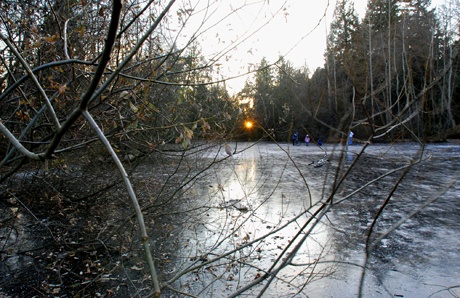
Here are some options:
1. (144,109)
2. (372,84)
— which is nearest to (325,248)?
(144,109)

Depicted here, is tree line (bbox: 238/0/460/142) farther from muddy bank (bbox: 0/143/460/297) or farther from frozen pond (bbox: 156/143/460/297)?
muddy bank (bbox: 0/143/460/297)

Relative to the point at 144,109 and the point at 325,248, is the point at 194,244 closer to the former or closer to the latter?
the point at 325,248

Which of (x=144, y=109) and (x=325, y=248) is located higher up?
(x=144, y=109)

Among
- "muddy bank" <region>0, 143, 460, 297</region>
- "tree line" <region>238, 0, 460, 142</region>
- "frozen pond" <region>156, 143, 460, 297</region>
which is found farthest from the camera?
"muddy bank" <region>0, 143, 460, 297</region>

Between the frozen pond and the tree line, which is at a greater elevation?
the tree line

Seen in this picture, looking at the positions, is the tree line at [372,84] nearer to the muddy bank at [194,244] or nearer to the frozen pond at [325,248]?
the frozen pond at [325,248]

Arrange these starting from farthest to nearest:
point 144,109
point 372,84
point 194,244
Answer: point 194,244 → point 144,109 → point 372,84

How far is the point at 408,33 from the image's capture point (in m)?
2.17

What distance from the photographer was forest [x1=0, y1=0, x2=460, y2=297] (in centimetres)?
123

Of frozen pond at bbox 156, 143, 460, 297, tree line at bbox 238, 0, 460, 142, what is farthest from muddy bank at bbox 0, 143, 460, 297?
tree line at bbox 238, 0, 460, 142

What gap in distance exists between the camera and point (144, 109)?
3.35m

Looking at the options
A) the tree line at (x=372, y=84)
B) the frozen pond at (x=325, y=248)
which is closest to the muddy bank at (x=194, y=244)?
the frozen pond at (x=325, y=248)

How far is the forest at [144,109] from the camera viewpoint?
1225 mm

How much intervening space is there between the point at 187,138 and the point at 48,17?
3.54 meters
